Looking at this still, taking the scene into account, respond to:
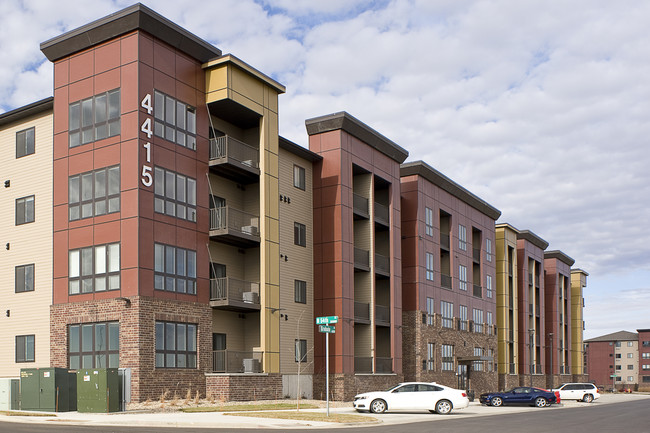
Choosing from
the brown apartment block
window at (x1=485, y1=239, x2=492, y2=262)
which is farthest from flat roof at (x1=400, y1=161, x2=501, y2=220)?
window at (x1=485, y1=239, x2=492, y2=262)

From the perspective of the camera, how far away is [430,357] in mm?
60219

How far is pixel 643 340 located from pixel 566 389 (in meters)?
113

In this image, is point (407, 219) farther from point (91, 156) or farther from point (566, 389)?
point (91, 156)

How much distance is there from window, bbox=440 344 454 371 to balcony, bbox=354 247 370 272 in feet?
48.8

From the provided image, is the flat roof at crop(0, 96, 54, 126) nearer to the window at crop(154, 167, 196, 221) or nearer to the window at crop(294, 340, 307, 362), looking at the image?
the window at crop(154, 167, 196, 221)

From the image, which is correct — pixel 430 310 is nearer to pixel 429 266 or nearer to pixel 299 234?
pixel 429 266

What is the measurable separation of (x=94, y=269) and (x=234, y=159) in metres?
9.26

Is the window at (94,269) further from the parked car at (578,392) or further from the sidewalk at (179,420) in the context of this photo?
the parked car at (578,392)

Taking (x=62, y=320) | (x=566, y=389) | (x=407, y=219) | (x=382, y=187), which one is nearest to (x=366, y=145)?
(x=382, y=187)

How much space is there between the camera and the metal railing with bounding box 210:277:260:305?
39.3 metres

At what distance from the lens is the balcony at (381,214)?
2106 inches

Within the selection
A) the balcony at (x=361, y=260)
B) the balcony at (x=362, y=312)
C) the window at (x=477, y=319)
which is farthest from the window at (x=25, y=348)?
the window at (x=477, y=319)

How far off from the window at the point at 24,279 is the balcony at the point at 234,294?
931 centimetres

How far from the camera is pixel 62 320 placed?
36875 millimetres
